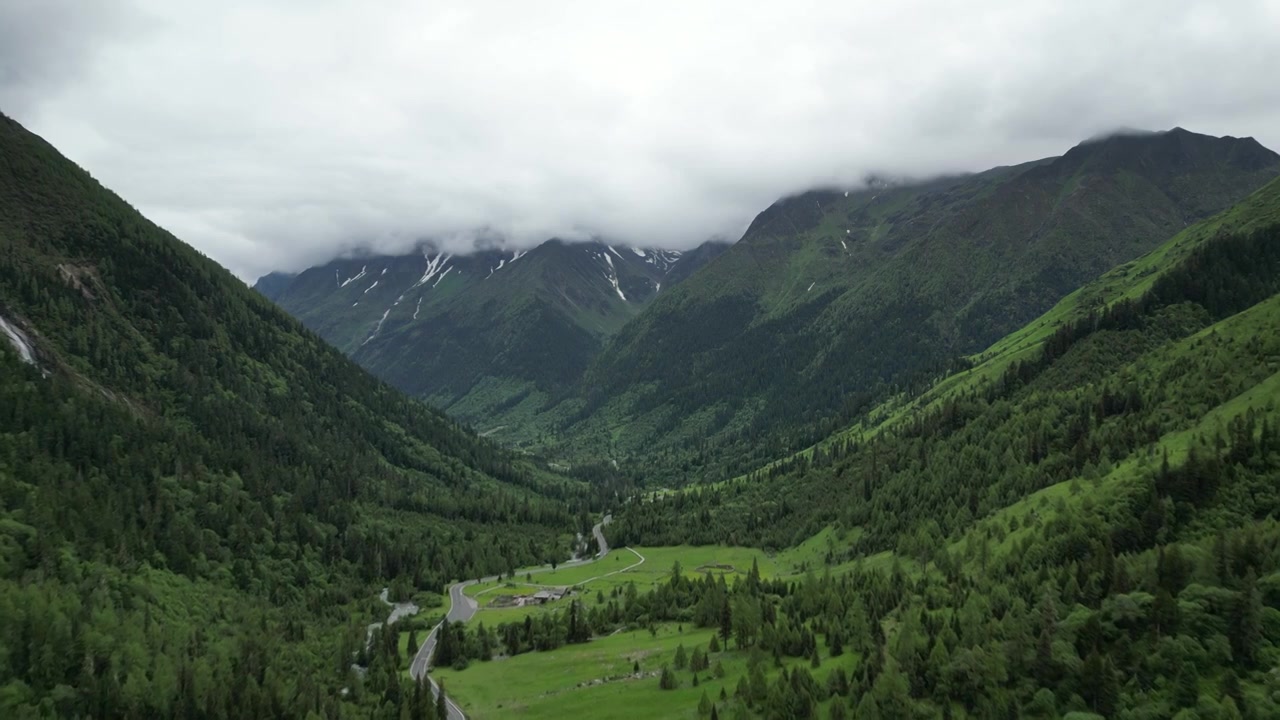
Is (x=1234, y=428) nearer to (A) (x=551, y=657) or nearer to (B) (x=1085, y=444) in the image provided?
(B) (x=1085, y=444)

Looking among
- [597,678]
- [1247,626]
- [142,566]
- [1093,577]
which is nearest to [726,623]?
[597,678]

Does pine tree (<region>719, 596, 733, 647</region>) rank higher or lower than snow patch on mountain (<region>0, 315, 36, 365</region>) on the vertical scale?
lower

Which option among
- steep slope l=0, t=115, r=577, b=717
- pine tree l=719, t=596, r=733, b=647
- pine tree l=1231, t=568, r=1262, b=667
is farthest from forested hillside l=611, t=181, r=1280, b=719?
steep slope l=0, t=115, r=577, b=717

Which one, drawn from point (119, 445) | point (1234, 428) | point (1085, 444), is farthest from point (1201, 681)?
point (119, 445)

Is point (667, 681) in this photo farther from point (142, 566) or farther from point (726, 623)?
point (142, 566)

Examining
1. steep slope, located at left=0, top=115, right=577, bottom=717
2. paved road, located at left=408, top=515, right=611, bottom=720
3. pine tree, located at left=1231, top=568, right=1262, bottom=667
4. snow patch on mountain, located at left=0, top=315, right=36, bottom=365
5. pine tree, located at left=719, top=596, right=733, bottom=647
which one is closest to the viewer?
pine tree, located at left=1231, top=568, right=1262, bottom=667

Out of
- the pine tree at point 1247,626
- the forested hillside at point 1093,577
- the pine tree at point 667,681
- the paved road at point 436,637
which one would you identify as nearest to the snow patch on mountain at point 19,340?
the paved road at point 436,637

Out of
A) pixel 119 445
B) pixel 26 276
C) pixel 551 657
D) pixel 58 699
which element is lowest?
pixel 551 657

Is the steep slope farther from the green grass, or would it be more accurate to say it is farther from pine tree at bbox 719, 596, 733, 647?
pine tree at bbox 719, 596, 733, 647
